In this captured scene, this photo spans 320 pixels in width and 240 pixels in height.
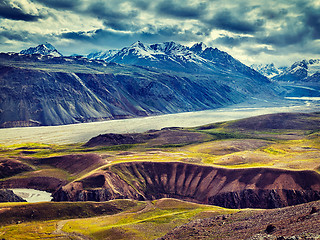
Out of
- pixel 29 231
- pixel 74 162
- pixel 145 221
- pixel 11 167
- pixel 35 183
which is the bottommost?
pixel 145 221

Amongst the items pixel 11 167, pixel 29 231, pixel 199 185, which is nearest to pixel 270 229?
pixel 29 231

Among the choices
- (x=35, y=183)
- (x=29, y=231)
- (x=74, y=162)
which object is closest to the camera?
(x=29, y=231)

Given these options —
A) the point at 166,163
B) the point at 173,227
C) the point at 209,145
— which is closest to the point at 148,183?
the point at 166,163

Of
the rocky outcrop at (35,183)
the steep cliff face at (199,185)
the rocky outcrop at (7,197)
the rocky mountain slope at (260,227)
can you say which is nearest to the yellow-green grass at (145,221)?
the rocky mountain slope at (260,227)

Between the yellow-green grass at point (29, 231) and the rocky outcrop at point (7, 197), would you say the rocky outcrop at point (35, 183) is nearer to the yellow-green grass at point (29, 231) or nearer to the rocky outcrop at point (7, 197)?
the rocky outcrop at point (7, 197)

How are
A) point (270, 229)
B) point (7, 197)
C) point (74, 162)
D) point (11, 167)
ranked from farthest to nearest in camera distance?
point (74, 162), point (11, 167), point (7, 197), point (270, 229)

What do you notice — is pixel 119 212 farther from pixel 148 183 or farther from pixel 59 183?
pixel 59 183

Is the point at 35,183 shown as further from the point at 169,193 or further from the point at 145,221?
the point at 145,221

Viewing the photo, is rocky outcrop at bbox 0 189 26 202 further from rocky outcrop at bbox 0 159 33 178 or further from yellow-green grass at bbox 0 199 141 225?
rocky outcrop at bbox 0 159 33 178

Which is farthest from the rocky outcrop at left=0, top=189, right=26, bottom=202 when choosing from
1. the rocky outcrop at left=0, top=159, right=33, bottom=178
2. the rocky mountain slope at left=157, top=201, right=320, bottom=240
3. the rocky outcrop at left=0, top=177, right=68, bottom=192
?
the rocky mountain slope at left=157, top=201, right=320, bottom=240
